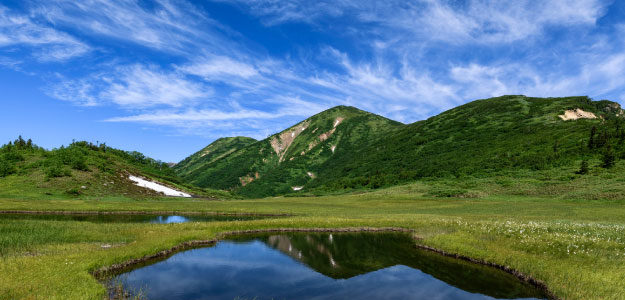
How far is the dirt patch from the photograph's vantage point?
164 meters

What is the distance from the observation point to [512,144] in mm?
144375

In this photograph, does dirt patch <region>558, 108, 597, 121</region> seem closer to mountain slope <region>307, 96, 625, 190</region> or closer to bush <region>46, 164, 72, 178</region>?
mountain slope <region>307, 96, 625, 190</region>

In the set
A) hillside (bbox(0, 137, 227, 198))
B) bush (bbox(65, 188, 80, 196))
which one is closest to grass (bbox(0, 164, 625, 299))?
bush (bbox(65, 188, 80, 196))

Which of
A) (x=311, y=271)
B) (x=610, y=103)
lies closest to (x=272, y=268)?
(x=311, y=271)

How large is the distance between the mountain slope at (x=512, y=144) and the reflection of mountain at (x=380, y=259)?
10471cm

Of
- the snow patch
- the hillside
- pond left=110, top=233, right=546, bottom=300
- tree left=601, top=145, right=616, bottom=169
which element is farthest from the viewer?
the snow patch

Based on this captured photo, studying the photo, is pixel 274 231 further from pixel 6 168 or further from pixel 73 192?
pixel 6 168

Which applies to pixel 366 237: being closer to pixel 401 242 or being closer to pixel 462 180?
pixel 401 242

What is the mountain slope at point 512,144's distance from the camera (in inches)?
4503

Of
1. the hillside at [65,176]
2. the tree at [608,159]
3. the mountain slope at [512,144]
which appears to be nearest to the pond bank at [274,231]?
the hillside at [65,176]

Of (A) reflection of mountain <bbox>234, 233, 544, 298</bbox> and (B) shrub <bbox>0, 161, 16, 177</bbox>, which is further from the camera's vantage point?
(B) shrub <bbox>0, 161, 16, 177</bbox>

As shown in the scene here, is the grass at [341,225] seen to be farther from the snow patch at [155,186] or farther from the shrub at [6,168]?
the snow patch at [155,186]

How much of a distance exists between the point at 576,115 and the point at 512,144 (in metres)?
54.9

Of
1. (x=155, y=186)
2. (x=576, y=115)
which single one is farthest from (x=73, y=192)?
(x=576, y=115)
